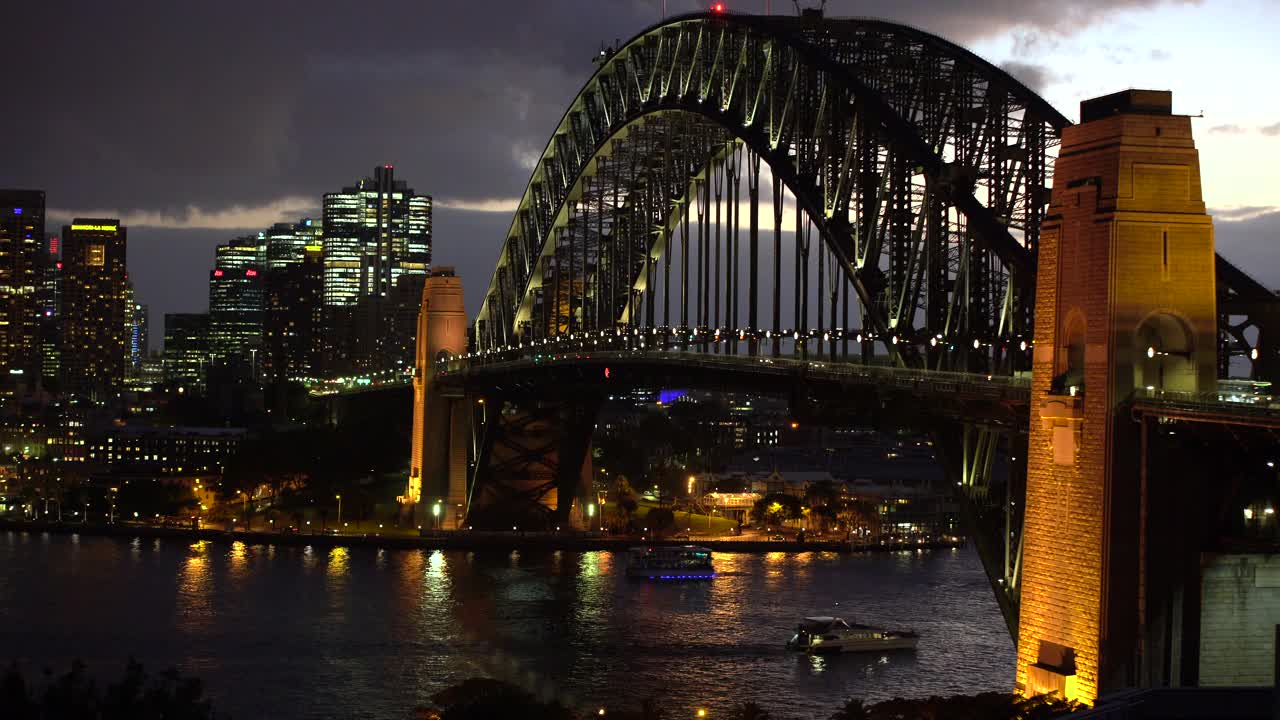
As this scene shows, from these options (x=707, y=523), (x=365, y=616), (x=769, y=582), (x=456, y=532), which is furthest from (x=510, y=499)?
(x=365, y=616)

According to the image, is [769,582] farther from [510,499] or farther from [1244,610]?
[1244,610]

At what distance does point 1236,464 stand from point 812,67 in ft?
73.9

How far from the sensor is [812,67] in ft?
155

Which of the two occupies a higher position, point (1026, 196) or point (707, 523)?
point (1026, 196)

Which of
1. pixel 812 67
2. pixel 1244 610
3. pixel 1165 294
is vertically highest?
pixel 812 67

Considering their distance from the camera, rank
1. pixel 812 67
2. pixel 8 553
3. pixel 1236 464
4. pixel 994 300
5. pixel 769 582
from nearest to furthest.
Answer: pixel 1236 464, pixel 994 300, pixel 812 67, pixel 769 582, pixel 8 553

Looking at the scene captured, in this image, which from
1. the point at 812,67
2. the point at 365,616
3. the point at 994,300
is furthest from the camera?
the point at 365,616

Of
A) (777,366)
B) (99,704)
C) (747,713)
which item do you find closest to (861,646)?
(777,366)

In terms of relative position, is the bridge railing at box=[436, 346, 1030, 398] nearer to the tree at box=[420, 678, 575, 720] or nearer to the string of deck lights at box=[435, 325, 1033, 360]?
the string of deck lights at box=[435, 325, 1033, 360]

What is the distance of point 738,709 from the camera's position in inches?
1512

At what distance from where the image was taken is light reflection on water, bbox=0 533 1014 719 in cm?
4581

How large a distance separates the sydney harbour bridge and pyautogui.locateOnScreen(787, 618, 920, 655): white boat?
5759 mm

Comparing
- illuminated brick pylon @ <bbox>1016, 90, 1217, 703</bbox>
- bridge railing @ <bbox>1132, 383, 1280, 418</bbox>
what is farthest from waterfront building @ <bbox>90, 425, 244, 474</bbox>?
bridge railing @ <bbox>1132, 383, 1280, 418</bbox>

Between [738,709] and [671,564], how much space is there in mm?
32924
